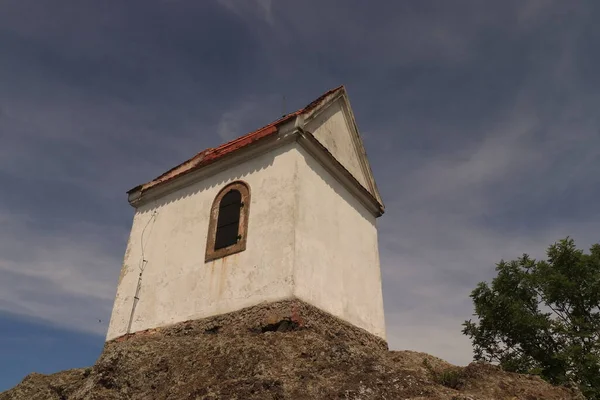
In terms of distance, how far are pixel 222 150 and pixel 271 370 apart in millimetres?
6524

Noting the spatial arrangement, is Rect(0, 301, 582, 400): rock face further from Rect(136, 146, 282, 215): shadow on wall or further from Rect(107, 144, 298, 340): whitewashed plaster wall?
Rect(136, 146, 282, 215): shadow on wall

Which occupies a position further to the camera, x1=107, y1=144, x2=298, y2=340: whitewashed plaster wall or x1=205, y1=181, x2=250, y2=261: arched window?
x1=205, y1=181, x2=250, y2=261: arched window

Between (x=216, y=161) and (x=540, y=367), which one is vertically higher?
(x=216, y=161)

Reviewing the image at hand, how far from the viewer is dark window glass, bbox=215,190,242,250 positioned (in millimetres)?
10516

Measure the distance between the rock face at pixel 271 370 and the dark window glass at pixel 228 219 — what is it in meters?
1.79

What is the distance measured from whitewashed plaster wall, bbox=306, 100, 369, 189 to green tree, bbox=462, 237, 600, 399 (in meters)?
9.26

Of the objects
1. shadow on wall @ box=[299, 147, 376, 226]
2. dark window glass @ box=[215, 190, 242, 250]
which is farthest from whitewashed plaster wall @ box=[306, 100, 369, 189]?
dark window glass @ box=[215, 190, 242, 250]

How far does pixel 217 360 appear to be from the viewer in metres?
7.89

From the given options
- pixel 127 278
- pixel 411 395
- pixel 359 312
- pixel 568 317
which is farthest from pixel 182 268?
pixel 568 317

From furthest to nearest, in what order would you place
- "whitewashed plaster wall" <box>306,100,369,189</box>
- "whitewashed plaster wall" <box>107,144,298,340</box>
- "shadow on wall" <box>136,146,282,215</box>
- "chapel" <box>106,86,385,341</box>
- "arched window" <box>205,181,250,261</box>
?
"whitewashed plaster wall" <box>306,100,369,189</box>
"shadow on wall" <box>136,146,282,215</box>
"arched window" <box>205,181,250,261</box>
"chapel" <box>106,86,385,341</box>
"whitewashed plaster wall" <box>107,144,298,340</box>

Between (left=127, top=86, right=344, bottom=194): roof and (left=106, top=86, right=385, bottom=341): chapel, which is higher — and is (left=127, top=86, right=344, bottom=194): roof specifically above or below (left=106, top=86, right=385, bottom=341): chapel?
above

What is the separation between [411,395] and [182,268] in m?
6.38

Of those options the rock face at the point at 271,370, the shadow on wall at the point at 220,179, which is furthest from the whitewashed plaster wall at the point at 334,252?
the shadow on wall at the point at 220,179

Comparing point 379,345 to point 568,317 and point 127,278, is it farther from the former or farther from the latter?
point 568,317
